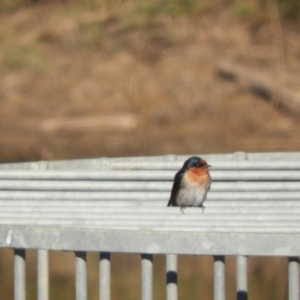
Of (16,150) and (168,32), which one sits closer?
(16,150)

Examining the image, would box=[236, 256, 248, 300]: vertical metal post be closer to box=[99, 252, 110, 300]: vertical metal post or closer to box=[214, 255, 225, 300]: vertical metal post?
box=[214, 255, 225, 300]: vertical metal post

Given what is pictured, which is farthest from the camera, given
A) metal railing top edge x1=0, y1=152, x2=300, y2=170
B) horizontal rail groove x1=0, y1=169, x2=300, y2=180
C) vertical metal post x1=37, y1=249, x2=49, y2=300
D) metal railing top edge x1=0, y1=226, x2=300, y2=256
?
metal railing top edge x1=0, y1=152, x2=300, y2=170

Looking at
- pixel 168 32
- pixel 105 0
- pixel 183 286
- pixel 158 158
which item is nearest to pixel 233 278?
pixel 183 286

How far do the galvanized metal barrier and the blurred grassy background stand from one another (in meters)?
4.32

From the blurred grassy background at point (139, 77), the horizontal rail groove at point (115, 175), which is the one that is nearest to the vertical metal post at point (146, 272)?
the horizontal rail groove at point (115, 175)

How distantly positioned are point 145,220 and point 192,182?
6.06 feet

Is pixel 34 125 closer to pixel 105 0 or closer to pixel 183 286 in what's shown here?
pixel 105 0

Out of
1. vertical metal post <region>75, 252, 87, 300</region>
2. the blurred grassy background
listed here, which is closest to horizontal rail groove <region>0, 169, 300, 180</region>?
vertical metal post <region>75, 252, 87, 300</region>

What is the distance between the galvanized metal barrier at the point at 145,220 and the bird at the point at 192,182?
2.86 ft

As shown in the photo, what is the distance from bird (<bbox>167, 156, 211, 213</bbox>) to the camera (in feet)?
15.2

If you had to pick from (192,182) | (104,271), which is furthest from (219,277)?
(192,182)

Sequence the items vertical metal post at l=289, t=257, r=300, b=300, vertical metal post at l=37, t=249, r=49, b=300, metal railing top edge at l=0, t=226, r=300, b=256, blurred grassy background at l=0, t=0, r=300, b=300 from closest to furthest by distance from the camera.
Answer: metal railing top edge at l=0, t=226, r=300, b=256 < vertical metal post at l=289, t=257, r=300, b=300 < vertical metal post at l=37, t=249, r=49, b=300 < blurred grassy background at l=0, t=0, r=300, b=300

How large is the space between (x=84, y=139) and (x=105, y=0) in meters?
3.90

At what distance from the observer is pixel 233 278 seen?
727 centimetres
